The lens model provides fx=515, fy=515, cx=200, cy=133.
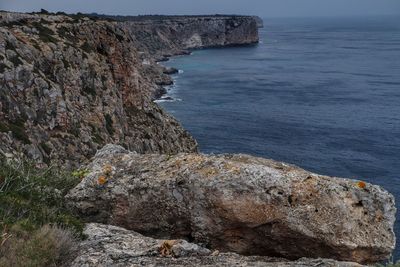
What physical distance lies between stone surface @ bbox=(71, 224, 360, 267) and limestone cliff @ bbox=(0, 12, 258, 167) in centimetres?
2171

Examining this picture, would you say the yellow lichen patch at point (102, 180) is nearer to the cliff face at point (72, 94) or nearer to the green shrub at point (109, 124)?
the cliff face at point (72, 94)

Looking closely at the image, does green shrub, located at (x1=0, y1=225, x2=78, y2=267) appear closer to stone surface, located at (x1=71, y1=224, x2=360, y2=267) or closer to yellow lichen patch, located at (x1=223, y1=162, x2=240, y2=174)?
stone surface, located at (x1=71, y1=224, x2=360, y2=267)

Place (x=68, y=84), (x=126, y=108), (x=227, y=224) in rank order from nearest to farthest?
1. (x=227, y=224)
2. (x=68, y=84)
3. (x=126, y=108)

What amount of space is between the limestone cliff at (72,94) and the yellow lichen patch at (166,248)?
2226cm

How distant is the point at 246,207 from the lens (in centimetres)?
914

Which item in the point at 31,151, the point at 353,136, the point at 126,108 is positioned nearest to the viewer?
the point at 31,151

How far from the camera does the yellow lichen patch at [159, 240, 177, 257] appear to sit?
25.5ft

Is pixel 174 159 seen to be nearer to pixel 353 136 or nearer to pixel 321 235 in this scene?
pixel 321 235

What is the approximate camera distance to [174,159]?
1025 cm

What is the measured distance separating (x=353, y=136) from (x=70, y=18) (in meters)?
44.1

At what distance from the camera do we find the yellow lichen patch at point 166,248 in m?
7.78

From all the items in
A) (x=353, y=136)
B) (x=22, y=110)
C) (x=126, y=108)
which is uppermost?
(x=22, y=110)

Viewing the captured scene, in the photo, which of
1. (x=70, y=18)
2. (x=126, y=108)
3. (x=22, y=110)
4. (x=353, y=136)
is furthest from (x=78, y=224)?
(x=353, y=136)

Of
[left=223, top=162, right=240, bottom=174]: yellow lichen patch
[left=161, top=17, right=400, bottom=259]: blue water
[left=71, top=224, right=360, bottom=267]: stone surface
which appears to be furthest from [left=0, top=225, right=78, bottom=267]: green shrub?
[left=161, top=17, right=400, bottom=259]: blue water
